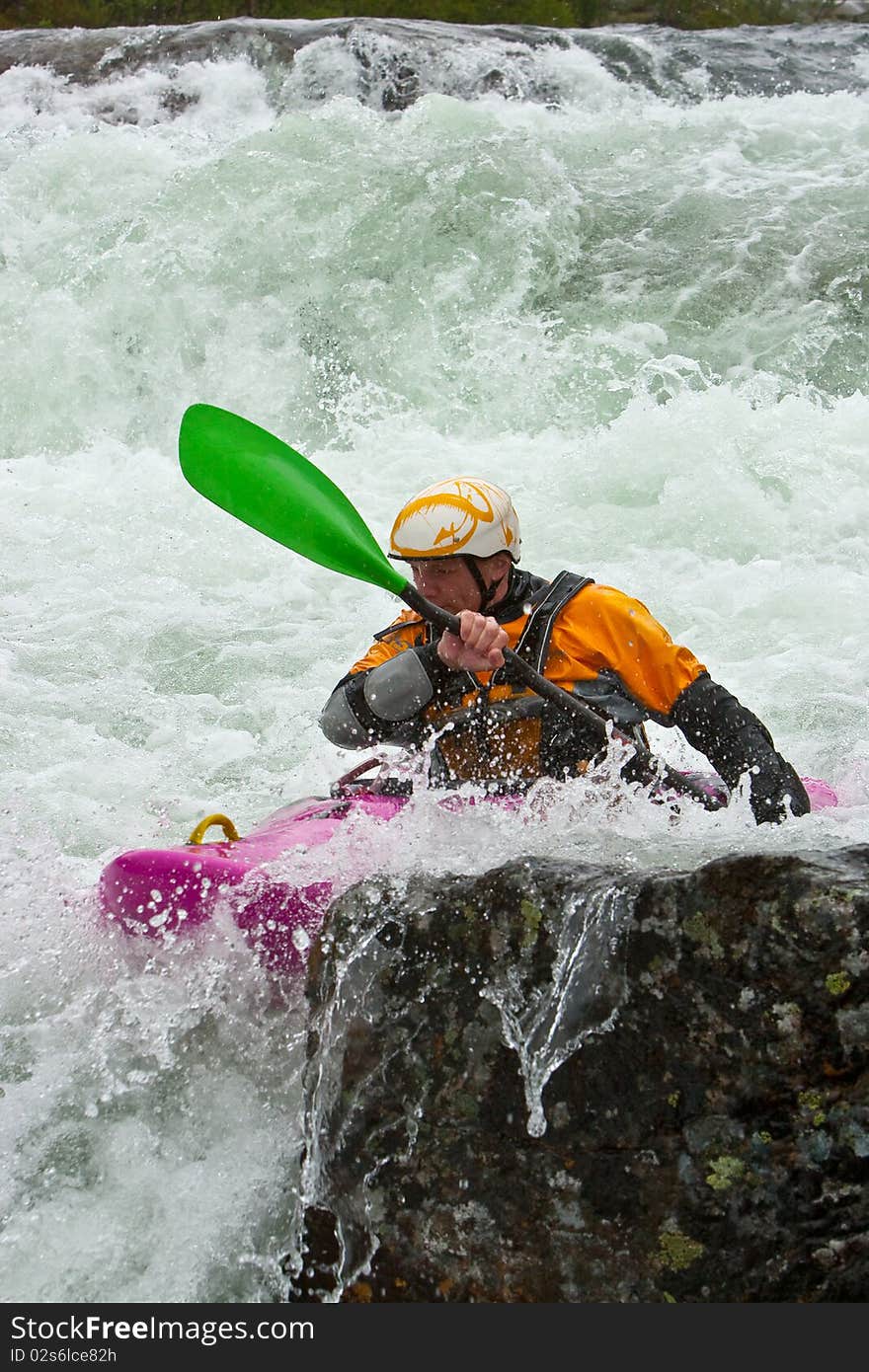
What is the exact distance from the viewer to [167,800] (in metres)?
5.07

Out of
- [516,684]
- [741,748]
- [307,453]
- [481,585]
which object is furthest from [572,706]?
[307,453]

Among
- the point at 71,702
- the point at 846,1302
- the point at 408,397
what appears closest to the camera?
the point at 846,1302

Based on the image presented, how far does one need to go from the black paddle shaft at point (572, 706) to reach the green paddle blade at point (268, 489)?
34cm

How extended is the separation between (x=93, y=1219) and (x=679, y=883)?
1.38 metres

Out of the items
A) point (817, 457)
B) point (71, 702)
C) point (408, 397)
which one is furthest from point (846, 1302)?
point (408, 397)

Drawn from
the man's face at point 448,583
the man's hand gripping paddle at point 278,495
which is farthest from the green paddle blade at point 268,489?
the man's face at point 448,583

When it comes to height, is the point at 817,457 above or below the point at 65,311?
below

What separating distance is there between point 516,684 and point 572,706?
187 mm

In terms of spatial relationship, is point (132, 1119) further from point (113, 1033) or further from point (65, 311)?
point (65, 311)

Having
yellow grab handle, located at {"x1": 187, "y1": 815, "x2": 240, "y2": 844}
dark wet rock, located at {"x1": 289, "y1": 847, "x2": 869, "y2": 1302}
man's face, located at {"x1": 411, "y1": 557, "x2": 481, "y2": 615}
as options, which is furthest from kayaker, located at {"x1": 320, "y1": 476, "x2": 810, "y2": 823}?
dark wet rock, located at {"x1": 289, "y1": 847, "x2": 869, "y2": 1302}

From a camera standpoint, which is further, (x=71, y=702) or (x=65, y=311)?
(x=65, y=311)

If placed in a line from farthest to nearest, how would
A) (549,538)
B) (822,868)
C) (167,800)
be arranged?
(549,538) < (167,800) < (822,868)

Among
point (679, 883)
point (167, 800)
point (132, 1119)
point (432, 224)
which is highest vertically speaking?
point (432, 224)

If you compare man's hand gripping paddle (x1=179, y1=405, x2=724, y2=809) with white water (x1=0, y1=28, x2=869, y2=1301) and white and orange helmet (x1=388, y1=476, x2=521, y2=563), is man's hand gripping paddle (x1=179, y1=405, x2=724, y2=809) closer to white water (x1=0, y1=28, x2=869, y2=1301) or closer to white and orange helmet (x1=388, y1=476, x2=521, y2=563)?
white and orange helmet (x1=388, y1=476, x2=521, y2=563)
